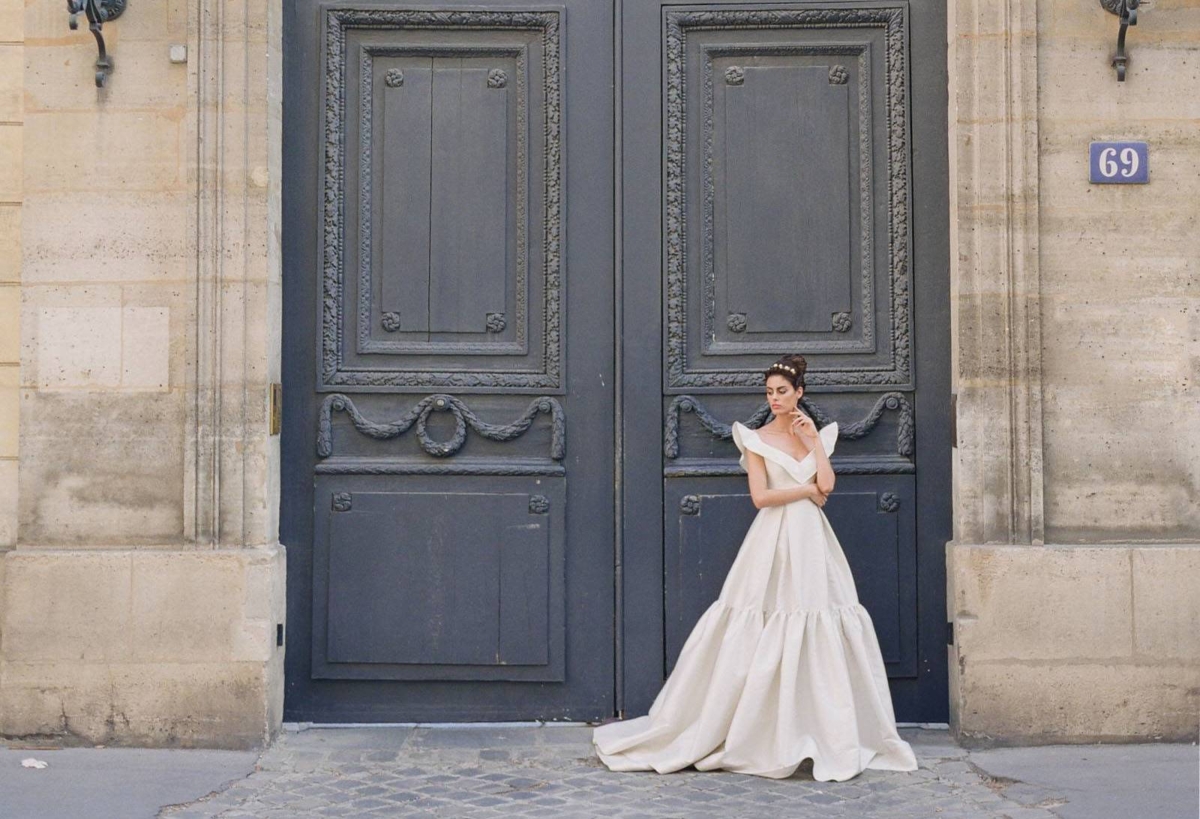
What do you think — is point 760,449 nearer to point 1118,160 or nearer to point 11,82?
point 1118,160

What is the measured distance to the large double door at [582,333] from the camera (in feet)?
21.5

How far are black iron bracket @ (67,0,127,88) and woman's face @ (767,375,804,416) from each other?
3.01m

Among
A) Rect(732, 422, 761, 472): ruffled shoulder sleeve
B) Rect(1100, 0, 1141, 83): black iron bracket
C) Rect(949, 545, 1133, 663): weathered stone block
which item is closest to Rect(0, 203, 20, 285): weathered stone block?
Rect(732, 422, 761, 472): ruffled shoulder sleeve

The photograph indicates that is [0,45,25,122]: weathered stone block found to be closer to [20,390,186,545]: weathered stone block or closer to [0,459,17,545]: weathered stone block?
[20,390,186,545]: weathered stone block

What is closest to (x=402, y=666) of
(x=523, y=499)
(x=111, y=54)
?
(x=523, y=499)

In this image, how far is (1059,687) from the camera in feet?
20.3

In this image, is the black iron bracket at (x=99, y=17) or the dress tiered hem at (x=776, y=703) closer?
the dress tiered hem at (x=776, y=703)

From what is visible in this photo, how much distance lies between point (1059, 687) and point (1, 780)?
4.15 metres

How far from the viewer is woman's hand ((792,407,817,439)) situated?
5962 millimetres

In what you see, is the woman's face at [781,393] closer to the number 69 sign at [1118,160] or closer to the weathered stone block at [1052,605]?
the weathered stone block at [1052,605]

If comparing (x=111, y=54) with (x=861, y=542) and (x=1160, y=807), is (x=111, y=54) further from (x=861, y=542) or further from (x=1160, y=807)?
(x=1160, y=807)

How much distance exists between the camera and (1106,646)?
Result: 243 inches

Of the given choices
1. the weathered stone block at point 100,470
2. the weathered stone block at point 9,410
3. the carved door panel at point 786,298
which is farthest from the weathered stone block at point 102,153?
the carved door panel at point 786,298

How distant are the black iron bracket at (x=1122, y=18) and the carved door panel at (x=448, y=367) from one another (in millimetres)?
2101
